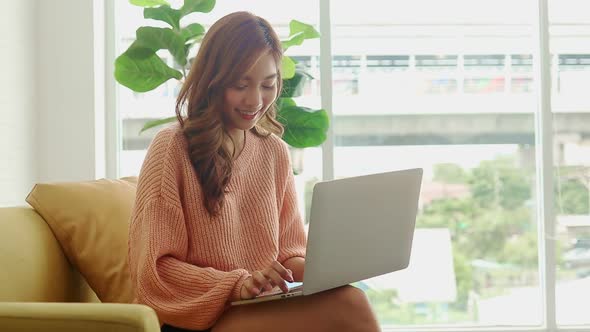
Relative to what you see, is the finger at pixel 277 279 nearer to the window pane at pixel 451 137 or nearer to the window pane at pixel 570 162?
the window pane at pixel 451 137

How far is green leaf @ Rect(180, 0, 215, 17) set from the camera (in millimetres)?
2967

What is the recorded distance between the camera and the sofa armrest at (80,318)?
1396 millimetres

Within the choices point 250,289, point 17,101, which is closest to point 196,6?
point 17,101

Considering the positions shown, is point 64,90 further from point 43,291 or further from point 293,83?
point 43,291

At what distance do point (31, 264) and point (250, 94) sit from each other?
62cm

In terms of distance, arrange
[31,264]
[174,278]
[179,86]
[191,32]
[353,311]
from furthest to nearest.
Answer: [179,86] → [191,32] → [31,264] → [174,278] → [353,311]

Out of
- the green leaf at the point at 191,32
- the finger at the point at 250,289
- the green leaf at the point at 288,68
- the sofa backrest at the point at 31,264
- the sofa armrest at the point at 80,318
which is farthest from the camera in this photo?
the green leaf at the point at 191,32

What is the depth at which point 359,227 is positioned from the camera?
1626 millimetres

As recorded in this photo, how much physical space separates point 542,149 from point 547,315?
0.75 m

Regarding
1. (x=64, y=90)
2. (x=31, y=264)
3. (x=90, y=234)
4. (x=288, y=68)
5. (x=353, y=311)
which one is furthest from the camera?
(x=64, y=90)

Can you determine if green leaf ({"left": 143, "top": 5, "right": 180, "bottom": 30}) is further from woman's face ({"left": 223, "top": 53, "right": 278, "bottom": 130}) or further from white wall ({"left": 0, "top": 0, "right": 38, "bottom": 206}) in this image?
woman's face ({"left": 223, "top": 53, "right": 278, "bottom": 130})

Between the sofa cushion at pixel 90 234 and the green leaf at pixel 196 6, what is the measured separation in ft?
3.46

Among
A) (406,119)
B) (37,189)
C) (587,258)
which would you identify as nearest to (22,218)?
(37,189)

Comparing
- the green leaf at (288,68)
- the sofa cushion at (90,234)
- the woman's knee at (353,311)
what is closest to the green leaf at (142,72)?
the green leaf at (288,68)
